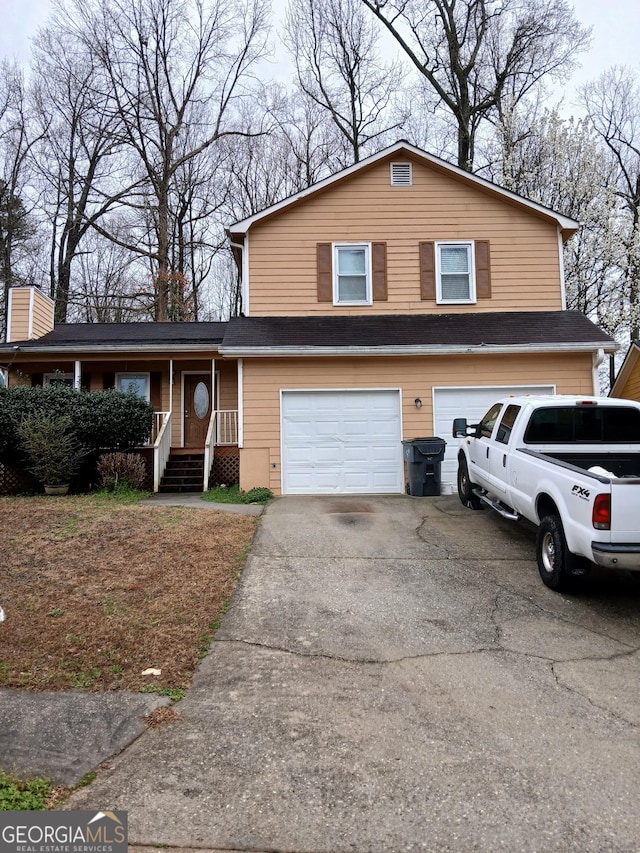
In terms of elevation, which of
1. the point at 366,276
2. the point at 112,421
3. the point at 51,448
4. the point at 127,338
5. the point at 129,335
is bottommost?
the point at 51,448

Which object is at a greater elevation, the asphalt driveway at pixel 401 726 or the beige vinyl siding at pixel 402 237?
the beige vinyl siding at pixel 402 237

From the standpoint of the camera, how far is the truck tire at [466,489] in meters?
8.88

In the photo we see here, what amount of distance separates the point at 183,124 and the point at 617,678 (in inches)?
1033

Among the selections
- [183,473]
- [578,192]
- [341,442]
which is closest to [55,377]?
[183,473]

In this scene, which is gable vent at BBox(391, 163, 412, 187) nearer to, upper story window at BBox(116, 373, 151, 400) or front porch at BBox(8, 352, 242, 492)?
front porch at BBox(8, 352, 242, 492)

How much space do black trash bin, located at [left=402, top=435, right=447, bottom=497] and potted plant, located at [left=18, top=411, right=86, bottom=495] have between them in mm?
6738

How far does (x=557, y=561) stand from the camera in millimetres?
5180

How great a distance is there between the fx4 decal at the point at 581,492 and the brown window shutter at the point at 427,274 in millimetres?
8088

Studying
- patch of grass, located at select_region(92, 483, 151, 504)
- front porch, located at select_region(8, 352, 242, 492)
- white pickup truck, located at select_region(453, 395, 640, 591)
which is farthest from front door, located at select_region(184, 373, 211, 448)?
white pickup truck, located at select_region(453, 395, 640, 591)

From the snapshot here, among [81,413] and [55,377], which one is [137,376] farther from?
[81,413]

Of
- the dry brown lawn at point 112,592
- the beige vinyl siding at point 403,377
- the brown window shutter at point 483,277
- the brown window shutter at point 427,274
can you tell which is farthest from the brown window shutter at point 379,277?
the dry brown lawn at point 112,592

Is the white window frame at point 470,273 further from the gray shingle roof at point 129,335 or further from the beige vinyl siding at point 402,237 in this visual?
the gray shingle roof at point 129,335

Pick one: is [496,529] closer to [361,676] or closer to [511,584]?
[511,584]

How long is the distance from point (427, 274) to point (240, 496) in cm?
648
